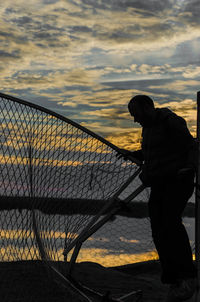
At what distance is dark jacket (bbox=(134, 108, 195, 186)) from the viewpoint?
3.81 metres

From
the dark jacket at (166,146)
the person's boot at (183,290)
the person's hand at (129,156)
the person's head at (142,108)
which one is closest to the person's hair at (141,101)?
the person's head at (142,108)

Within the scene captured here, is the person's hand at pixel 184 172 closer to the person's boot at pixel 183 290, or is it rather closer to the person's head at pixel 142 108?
the person's head at pixel 142 108

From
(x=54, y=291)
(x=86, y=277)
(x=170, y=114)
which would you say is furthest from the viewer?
(x=86, y=277)

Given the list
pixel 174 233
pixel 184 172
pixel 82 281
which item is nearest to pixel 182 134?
pixel 184 172

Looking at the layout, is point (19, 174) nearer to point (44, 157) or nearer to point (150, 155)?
point (44, 157)

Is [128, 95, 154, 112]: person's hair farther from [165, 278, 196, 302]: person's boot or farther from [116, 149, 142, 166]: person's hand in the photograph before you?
[165, 278, 196, 302]: person's boot

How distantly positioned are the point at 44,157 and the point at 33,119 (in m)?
0.52

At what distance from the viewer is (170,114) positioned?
3896 millimetres

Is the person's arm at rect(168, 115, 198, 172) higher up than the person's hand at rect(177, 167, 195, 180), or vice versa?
the person's arm at rect(168, 115, 198, 172)

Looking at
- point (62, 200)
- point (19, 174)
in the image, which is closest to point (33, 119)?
point (19, 174)

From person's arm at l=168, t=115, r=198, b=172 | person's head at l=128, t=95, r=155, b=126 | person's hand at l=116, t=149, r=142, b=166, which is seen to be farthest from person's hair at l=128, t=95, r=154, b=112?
person's hand at l=116, t=149, r=142, b=166

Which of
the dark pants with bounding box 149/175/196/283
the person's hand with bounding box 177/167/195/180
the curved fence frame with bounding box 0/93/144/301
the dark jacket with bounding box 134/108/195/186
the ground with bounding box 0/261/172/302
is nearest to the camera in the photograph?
the person's hand with bounding box 177/167/195/180

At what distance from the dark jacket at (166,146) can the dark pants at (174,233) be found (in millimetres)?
134

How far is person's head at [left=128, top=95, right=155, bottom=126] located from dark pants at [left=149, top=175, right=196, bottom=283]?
691 millimetres
